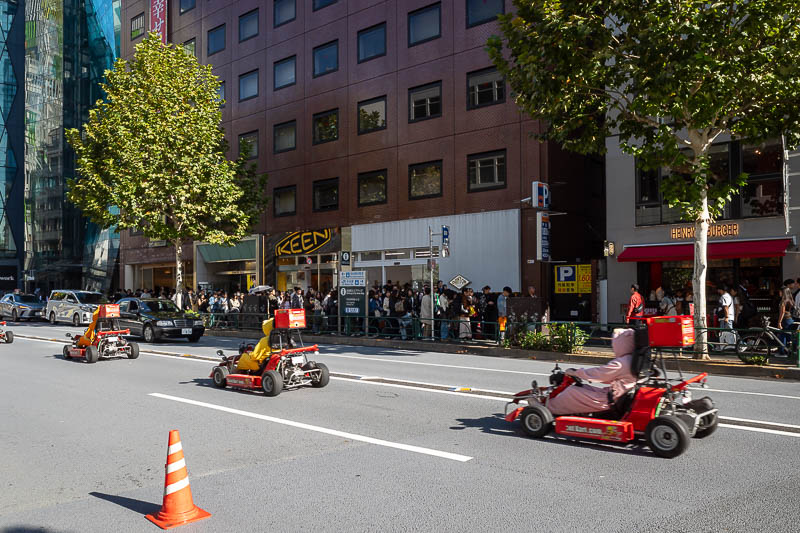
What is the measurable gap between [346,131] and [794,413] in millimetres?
23965

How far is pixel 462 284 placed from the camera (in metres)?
22.0

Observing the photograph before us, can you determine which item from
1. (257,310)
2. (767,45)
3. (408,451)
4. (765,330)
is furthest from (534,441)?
(257,310)

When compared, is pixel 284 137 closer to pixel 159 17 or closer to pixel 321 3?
pixel 321 3

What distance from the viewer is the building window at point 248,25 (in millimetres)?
34906

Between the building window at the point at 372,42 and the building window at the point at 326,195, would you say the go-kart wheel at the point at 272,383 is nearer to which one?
the building window at the point at 326,195

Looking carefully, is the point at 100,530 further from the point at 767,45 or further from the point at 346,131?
the point at 346,131

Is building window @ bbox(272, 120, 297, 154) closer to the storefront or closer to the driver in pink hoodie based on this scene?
the storefront

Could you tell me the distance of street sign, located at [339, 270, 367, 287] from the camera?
21.9 meters

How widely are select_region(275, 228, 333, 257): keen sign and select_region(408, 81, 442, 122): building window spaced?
23.0ft

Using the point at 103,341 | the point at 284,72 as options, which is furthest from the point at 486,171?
the point at 103,341

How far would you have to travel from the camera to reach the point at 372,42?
29.2 m

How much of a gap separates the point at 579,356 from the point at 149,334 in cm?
1414

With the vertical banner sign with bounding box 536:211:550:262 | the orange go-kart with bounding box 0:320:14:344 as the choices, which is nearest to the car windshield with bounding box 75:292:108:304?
the orange go-kart with bounding box 0:320:14:344

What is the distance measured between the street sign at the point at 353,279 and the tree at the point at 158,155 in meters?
8.67
